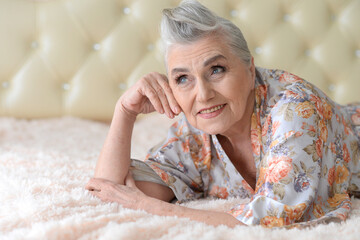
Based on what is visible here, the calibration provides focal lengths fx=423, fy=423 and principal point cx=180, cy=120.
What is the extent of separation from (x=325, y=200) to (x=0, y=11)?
2.03 m

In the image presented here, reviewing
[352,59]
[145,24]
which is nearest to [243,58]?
[145,24]

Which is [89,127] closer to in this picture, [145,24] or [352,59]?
[145,24]

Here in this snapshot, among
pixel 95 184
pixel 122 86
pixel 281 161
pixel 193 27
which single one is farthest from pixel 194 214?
pixel 122 86

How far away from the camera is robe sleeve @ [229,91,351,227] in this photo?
1075mm

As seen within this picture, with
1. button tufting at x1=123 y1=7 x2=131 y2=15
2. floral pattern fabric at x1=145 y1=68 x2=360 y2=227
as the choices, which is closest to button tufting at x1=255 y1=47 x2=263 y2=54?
button tufting at x1=123 y1=7 x2=131 y2=15

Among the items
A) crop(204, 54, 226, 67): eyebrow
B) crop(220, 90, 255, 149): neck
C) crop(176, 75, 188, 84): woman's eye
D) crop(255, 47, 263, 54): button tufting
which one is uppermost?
crop(255, 47, 263, 54): button tufting

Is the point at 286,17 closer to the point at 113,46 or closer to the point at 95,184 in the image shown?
the point at 113,46

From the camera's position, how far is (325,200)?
1276 millimetres

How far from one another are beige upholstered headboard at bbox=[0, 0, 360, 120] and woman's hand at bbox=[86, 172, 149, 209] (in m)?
1.17

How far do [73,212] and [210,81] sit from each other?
0.54 meters

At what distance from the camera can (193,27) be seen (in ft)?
4.13

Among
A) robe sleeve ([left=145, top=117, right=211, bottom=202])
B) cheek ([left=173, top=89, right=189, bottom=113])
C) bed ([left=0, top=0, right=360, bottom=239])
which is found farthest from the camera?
bed ([left=0, top=0, right=360, bottom=239])

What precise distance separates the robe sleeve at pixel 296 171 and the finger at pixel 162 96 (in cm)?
31

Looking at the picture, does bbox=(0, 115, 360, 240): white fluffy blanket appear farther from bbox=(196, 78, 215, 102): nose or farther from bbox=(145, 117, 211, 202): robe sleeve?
bbox=(196, 78, 215, 102): nose
